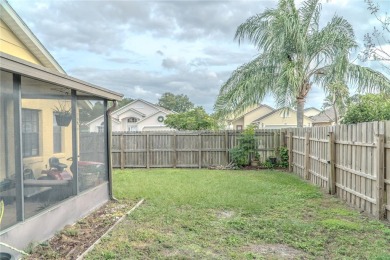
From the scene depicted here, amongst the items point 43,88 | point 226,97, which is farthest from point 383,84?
point 43,88

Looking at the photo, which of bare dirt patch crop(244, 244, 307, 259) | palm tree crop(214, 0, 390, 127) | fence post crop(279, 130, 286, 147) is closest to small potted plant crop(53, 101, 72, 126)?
bare dirt patch crop(244, 244, 307, 259)

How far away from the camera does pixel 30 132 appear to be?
4.41m

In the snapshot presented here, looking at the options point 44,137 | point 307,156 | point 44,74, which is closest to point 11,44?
point 44,137

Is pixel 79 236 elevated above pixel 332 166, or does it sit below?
below

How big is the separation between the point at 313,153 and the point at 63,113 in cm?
721

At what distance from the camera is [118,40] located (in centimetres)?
1016

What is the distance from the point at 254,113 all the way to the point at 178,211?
86.8 ft

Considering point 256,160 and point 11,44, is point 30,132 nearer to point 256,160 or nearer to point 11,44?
point 11,44

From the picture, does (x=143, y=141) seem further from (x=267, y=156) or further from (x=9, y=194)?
(x=9, y=194)

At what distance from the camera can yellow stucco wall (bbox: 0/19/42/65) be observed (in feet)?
22.0

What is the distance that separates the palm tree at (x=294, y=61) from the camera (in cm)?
1295

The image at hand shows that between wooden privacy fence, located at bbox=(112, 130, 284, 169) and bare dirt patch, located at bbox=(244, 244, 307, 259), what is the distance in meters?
9.81

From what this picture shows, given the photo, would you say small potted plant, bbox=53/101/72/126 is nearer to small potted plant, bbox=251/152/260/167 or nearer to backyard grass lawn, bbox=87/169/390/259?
backyard grass lawn, bbox=87/169/390/259

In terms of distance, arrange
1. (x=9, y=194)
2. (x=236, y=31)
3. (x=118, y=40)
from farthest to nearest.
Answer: (x=236, y=31)
(x=118, y=40)
(x=9, y=194)
